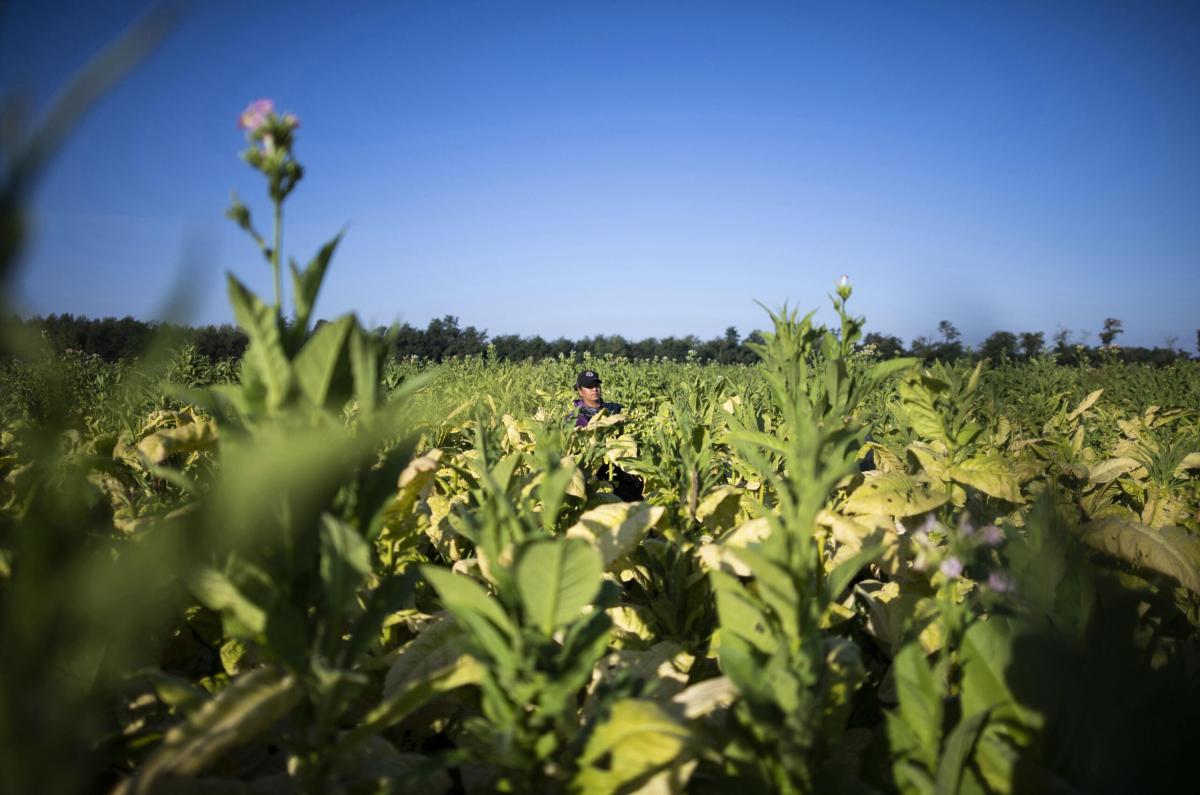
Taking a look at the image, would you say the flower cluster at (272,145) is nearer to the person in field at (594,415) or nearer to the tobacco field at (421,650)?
the tobacco field at (421,650)

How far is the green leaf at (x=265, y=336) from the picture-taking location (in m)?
0.93

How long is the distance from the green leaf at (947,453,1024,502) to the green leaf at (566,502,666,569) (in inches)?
43.6

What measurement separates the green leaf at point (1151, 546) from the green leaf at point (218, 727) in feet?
6.89

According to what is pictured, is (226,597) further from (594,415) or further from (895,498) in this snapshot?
(594,415)

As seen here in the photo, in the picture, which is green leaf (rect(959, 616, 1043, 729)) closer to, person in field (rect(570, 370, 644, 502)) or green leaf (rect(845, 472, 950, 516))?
green leaf (rect(845, 472, 950, 516))

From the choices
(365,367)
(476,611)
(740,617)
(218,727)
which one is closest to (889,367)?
(740,617)

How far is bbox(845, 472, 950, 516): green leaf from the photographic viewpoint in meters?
1.92

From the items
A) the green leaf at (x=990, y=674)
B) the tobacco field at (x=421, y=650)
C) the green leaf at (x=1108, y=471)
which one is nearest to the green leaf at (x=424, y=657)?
the tobacco field at (x=421, y=650)

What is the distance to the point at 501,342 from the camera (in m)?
39.8

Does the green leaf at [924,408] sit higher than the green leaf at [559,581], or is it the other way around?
the green leaf at [924,408]

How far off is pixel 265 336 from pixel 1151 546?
2.37m

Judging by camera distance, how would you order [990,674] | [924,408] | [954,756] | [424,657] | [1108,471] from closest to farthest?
[954,756]
[990,674]
[424,657]
[924,408]
[1108,471]

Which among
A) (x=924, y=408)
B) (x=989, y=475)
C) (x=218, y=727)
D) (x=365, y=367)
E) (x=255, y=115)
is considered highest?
(x=255, y=115)

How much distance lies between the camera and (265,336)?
0.94 meters
